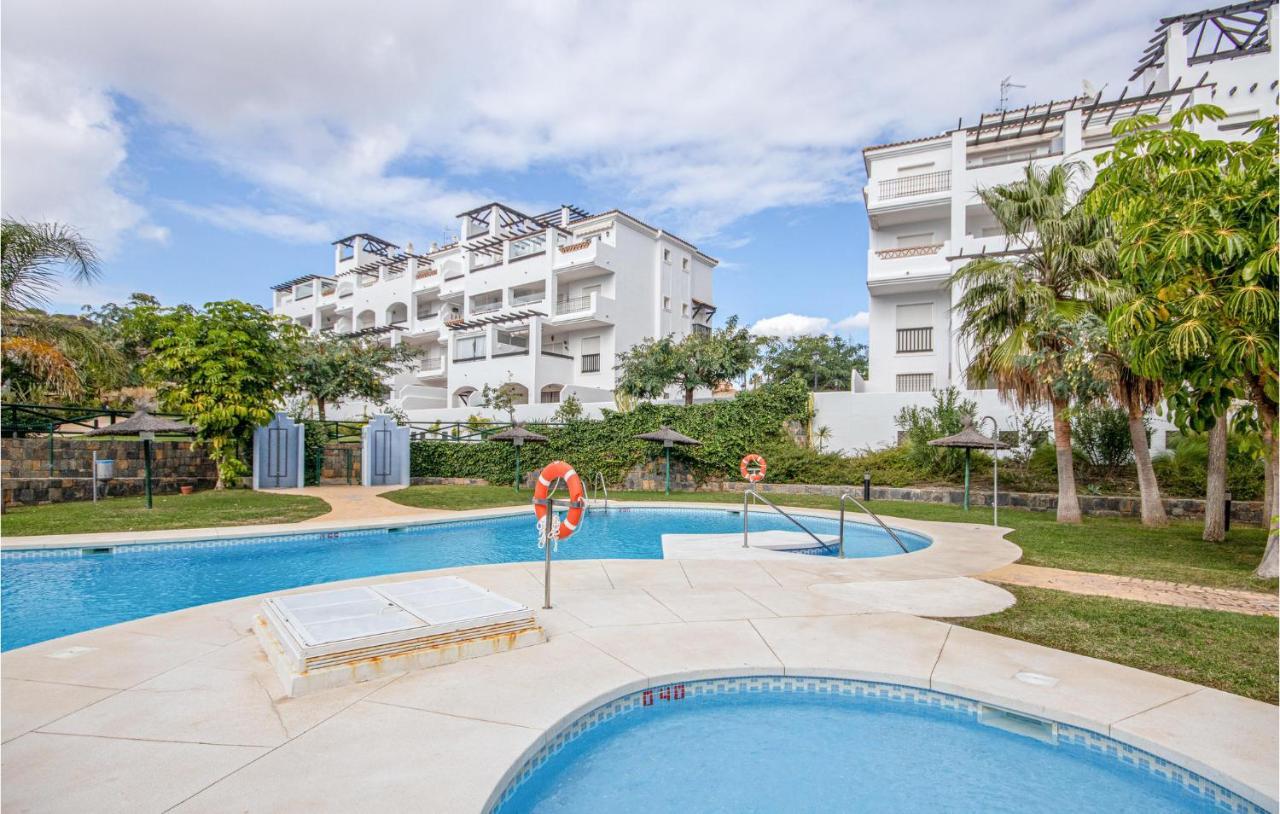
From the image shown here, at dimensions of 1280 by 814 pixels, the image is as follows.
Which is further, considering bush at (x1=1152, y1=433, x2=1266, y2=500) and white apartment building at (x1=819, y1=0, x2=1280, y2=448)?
white apartment building at (x1=819, y1=0, x2=1280, y2=448)

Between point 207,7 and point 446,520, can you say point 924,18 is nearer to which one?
point 207,7

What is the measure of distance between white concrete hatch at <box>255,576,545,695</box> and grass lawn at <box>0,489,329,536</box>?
7878 millimetres

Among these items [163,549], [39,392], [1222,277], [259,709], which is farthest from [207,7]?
[39,392]

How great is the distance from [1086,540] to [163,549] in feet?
48.1

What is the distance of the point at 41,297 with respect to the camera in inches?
500

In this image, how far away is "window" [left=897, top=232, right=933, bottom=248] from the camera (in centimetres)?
2475

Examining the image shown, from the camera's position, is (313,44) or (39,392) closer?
(313,44)

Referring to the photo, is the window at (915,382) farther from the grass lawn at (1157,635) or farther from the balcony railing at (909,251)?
the grass lawn at (1157,635)

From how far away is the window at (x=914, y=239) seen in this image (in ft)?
81.2

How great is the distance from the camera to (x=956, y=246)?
74.0 ft

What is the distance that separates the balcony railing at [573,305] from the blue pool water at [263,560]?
19557mm

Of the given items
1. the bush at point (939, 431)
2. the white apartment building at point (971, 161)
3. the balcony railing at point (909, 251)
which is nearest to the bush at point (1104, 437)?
the bush at point (939, 431)

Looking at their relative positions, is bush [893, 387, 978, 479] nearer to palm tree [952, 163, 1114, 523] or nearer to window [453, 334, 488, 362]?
palm tree [952, 163, 1114, 523]

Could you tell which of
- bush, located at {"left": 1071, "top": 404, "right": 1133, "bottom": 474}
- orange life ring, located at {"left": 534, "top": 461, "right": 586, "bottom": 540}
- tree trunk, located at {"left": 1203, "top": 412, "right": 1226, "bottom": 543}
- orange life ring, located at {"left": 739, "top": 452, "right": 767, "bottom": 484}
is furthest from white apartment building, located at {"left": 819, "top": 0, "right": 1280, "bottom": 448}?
orange life ring, located at {"left": 534, "top": 461, "right": 586, "bottom": 540}
